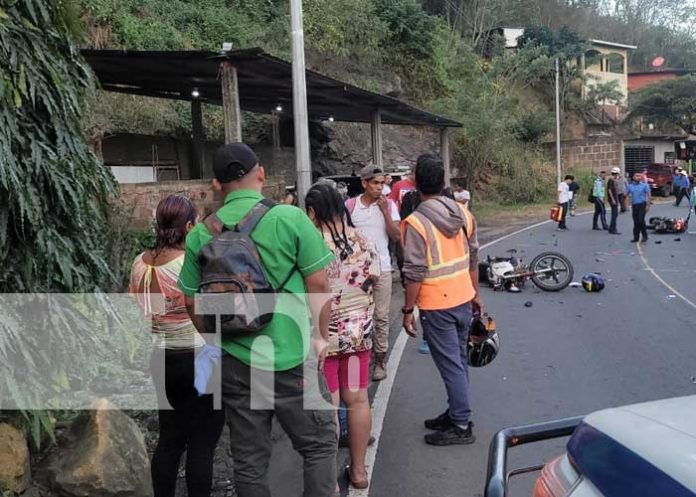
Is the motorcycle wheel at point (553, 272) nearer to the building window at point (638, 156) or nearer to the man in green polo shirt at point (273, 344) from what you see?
the man in green polo shirt at point (273, 344)

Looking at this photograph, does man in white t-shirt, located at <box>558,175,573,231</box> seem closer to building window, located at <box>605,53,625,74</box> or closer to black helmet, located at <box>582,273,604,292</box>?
black helmet, located at <box>582,273,604,292</box>

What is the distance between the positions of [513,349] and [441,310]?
116 inches

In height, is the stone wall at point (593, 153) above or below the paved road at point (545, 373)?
above

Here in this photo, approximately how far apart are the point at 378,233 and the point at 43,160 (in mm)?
3644

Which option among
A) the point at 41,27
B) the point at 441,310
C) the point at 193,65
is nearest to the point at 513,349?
the point at 441,310

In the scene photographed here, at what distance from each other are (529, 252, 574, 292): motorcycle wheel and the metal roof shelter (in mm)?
4999

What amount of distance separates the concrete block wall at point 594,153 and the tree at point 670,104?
5929 mm

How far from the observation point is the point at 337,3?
94.2ft

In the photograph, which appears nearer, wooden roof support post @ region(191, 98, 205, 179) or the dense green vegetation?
wooden roof support post @ region(191, 98, 205, 179)

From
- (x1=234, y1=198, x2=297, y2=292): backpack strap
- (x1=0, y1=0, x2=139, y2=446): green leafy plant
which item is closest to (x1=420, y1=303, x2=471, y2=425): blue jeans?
(x1=234, y1=198, x2=297, y2=292): backpack strap

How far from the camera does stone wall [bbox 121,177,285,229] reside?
1061 cm

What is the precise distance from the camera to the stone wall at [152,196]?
34.8ft

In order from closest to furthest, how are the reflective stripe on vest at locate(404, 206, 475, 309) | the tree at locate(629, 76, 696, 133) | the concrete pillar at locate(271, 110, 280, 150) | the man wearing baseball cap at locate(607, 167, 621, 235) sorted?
the reflective stripe on vest at locate(404, 206, 475, 309) → the man wearing baseball cap at locate(607, 167, 621, 235) → the concrete pillar at locate(271, 110, 280, 150) → the tree at locate(629, 76, 696, 133)

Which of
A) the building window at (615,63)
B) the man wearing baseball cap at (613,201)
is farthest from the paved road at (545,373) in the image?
the building window at (615,63)
